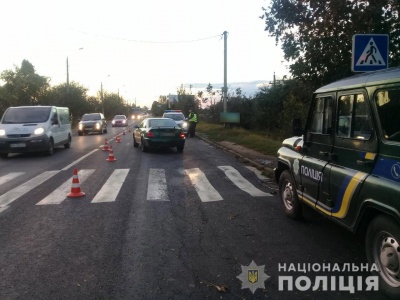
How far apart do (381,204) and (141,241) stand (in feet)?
9.70

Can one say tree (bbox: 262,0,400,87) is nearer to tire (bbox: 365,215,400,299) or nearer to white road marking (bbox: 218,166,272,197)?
white road marking (bbox: 218,166,272,197)

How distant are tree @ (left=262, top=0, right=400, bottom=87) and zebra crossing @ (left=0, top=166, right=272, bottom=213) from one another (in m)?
3.95

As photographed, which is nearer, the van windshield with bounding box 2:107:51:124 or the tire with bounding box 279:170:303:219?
the tire with bounding box 279:170:303:219

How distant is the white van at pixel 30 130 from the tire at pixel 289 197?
1123cm

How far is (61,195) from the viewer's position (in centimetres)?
817

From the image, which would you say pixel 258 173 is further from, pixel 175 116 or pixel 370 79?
pixel 175 116

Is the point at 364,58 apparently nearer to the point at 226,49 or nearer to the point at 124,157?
the point at 124,157

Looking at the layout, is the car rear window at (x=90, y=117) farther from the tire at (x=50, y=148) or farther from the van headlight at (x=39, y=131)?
the van headlight at (x=39, y=131)

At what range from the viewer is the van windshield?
1576 centimetres

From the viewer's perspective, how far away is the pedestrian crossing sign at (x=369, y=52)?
695 centimetres

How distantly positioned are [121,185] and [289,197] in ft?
14.1

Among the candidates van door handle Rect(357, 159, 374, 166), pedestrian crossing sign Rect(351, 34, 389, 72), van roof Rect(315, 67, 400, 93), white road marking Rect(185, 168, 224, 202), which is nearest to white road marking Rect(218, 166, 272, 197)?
white road marking Rect(185, 168, 224, 202)

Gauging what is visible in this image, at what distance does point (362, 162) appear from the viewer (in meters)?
4.12

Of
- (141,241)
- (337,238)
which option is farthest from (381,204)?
(141,241)
